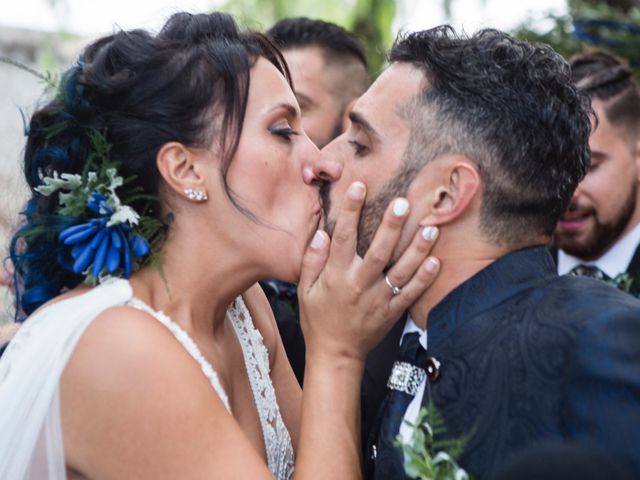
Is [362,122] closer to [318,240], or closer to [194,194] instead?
[318,240]

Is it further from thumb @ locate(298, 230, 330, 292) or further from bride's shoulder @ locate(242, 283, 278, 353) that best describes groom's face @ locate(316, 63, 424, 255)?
bride's shoulder @ locate(242, 283, 278, 353)

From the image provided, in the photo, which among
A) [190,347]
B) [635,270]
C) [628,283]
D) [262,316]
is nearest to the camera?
[190,347]

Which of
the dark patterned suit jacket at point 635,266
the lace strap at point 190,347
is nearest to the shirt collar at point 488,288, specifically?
the lace strap at point 190,347

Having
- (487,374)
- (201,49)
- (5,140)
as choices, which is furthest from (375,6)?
(487,374)

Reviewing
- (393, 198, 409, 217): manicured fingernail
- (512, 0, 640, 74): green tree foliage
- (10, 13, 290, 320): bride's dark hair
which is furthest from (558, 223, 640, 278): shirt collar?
(10, 13, 290, 320): bride's dark hair

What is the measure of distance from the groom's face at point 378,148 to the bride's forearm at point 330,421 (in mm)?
474

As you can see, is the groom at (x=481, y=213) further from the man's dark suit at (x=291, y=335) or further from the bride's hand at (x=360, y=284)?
the man's dark suit at (x=291, y=335)

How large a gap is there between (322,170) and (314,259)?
363 millimetres

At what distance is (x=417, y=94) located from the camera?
3.41m

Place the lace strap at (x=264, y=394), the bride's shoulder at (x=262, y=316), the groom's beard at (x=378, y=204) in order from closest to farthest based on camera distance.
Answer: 1. the groom's beard at (x=378, y=204)
2. the lace strap at (x=264, y=394)
3. the bride's shoulder at (x=262, y=316)

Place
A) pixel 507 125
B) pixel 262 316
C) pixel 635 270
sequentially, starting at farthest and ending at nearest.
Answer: pixel 635 270, pixel 262 316, pixel 507 125

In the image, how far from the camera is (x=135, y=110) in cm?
342

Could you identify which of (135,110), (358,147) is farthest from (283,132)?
(135,110)

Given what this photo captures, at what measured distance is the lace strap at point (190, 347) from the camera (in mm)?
3311
